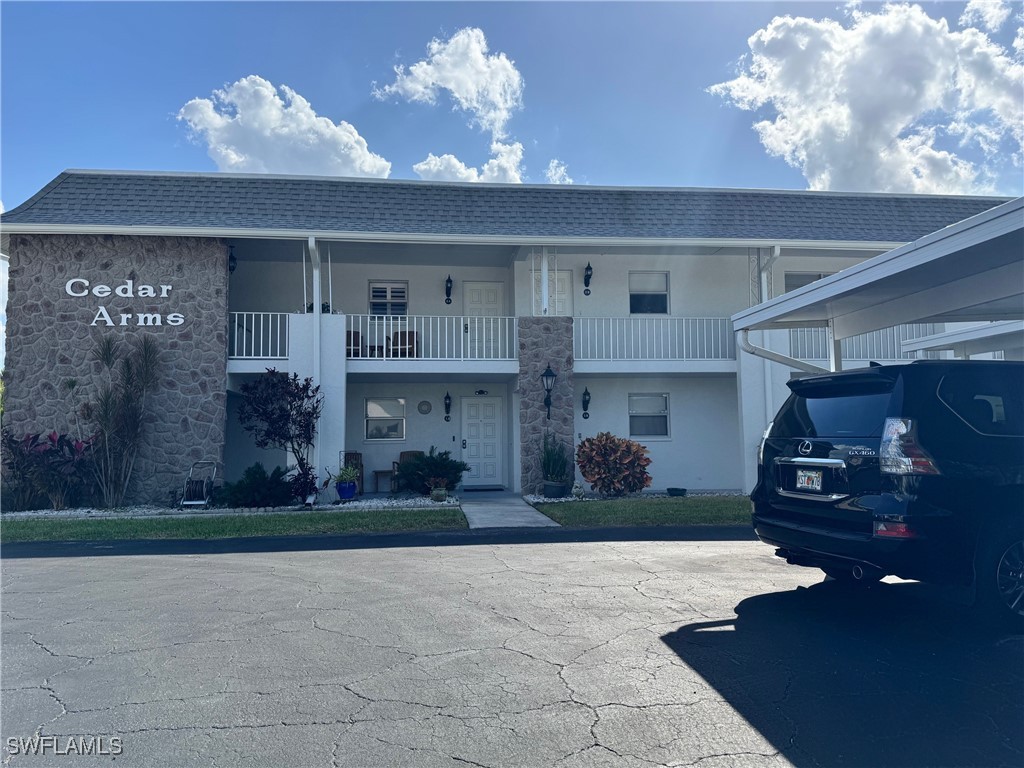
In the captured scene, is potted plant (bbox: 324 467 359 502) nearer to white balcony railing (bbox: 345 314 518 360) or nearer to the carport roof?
white balcony railing (bbox: 345 314 518 360)

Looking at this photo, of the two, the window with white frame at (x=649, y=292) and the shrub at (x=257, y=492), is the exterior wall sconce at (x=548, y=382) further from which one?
the shrub at (x=257, y=492)

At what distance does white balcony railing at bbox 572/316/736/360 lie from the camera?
51.6 ft

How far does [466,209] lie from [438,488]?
19.5ft

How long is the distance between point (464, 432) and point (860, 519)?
1239 centimetres

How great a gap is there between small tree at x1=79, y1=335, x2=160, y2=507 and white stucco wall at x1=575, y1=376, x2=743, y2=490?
8.90 m

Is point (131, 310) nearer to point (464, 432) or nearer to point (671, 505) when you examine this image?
point (464, 432)

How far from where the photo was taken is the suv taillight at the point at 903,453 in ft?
16.4

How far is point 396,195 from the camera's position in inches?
610

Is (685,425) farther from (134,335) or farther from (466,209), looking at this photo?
(134,335)

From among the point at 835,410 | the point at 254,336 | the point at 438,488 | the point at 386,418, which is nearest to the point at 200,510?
the point at 254,336

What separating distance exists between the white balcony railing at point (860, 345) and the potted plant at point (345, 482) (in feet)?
31.6

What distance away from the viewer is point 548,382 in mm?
14766

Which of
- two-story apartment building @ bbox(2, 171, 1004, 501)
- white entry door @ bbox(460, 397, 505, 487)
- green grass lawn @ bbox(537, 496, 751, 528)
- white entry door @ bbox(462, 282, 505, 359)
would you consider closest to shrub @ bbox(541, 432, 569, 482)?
two-story apartment building @ bbox(2, 171, 1004, 501)

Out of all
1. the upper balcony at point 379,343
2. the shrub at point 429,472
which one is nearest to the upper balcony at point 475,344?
the upper balcony at point 379,343
